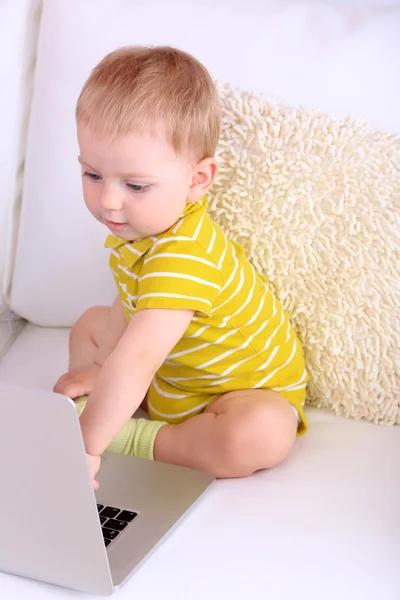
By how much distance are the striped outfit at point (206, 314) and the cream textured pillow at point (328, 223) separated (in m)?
0.05

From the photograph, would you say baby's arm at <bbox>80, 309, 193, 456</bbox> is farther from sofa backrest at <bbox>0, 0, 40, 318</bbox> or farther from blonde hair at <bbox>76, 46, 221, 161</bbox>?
sofa backrest at <bbox>0, 0, 40, 318</bbox>

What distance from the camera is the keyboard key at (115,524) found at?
946mm

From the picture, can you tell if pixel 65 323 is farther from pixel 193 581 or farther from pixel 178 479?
pixel 193 581

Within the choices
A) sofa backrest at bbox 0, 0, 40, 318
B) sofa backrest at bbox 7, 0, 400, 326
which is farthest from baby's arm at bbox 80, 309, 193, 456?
sofa backrest at bbox 0, 0, 40, 318

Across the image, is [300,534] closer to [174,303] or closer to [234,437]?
[234,437]

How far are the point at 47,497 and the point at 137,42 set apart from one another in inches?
30.8

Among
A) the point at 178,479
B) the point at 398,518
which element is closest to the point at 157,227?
the point at 178,479

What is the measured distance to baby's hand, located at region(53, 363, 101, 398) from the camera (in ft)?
3.99

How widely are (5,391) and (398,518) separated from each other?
50cm

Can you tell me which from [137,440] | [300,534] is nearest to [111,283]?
[137,440]

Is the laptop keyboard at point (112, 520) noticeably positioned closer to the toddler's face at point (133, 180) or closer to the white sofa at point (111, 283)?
the white sofa at point (111, 283)

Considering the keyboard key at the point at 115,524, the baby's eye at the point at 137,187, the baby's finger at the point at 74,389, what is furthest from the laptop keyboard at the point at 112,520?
the baby's eye at the point at 137,187

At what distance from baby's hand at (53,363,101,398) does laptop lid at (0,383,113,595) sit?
1.24 feet

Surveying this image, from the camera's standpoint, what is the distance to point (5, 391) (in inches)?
28.4
